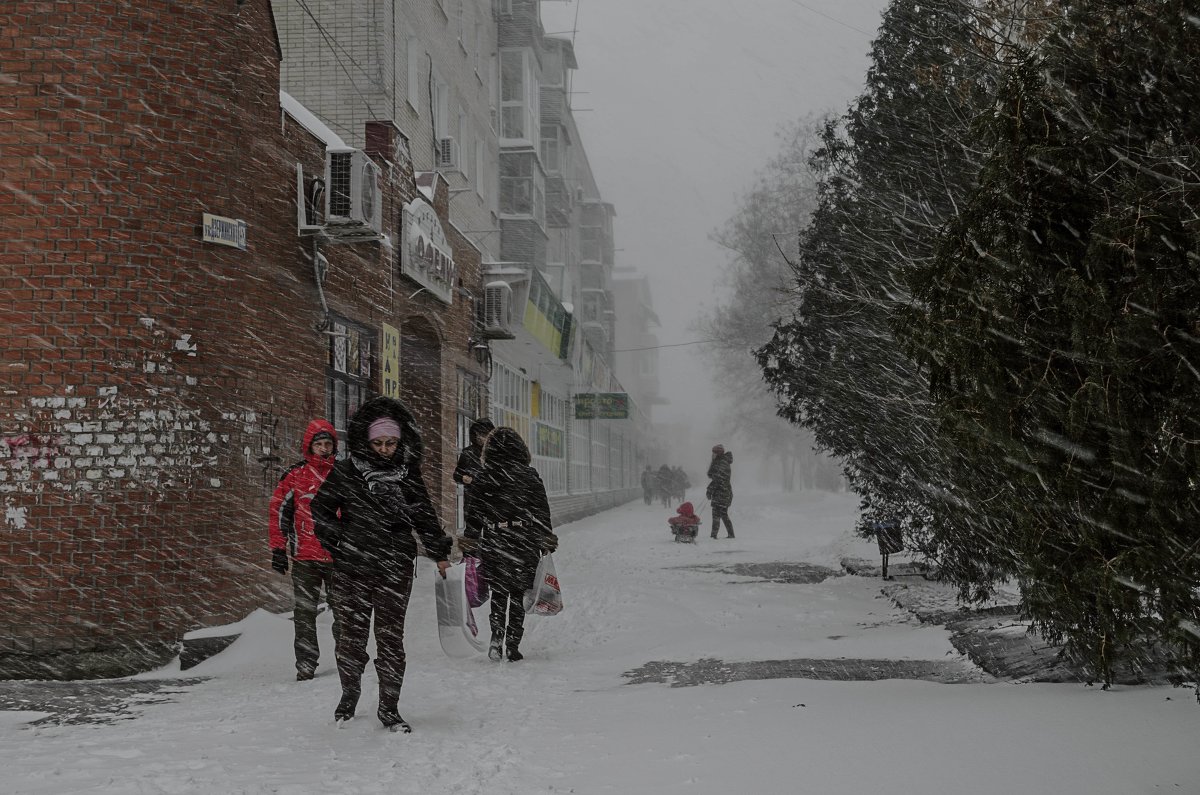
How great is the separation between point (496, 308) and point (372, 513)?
13973 mm

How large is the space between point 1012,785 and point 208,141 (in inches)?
309

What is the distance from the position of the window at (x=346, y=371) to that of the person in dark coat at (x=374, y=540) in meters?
5.84

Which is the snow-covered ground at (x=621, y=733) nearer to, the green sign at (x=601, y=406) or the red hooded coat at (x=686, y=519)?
the red hooded coat at (x=686, y=519)

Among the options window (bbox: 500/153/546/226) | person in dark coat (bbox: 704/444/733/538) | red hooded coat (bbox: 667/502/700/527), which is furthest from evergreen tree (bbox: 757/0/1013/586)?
window (bbox: 500/153/546/226)

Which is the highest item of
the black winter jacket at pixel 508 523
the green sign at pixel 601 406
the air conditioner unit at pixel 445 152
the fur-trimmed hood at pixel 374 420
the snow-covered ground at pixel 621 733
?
the air conditioner unit at pixel 445 152

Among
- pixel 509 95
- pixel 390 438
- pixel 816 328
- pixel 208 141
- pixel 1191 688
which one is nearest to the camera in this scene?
pixel 1191 688

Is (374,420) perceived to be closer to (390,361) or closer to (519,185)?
(390,361)

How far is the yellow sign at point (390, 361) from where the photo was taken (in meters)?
14.4

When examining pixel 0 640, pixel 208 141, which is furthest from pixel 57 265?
pixel 0 640

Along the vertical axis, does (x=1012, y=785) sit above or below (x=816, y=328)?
below

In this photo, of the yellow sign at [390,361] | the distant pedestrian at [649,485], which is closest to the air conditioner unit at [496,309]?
the yellow sign at [390,361]

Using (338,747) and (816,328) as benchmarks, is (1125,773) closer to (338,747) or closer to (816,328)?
(338,747)

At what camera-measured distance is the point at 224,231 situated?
9.41 meters

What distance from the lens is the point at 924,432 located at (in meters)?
8.36
